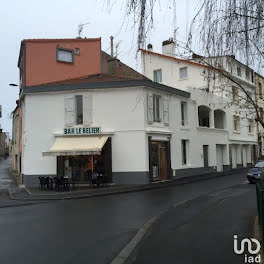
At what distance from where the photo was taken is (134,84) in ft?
71.7

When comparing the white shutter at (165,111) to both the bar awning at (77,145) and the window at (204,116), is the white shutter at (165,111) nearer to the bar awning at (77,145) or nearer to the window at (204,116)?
the bar awning at (77,145)

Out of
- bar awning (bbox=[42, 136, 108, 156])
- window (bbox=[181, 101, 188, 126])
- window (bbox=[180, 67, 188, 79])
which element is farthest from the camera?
window (bbox=[180, 67, 188, 79])

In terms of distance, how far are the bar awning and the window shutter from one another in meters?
1.05

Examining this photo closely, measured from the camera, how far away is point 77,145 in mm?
20797

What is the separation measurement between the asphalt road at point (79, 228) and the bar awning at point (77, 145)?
6683 millimetres

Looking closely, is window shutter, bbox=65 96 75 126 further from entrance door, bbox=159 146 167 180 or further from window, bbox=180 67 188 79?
window, bbox=180 67 188 79

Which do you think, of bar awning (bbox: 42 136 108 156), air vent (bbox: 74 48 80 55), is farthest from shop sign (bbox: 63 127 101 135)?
air vent (bbox: 74 48 80 55)

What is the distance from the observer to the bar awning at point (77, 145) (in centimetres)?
1995

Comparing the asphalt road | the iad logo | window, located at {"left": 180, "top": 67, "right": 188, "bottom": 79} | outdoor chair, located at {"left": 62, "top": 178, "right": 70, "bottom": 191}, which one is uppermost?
window, located at {"left": 180, "top": 67, "right": 188, "bottom": 79}

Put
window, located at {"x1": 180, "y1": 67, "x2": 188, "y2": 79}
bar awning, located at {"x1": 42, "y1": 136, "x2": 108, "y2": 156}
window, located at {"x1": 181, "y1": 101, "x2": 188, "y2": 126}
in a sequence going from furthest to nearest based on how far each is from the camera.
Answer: window, located at {"x1": 180, "y1": 67, "x2": 188, "y2": 79} → window, located at {"x1": 181, "y1": 101, "x2": 188, "y2": 126} → bar awning, located at {"x1": 42, "y1": 136, "x2": 108, "y2": 156}

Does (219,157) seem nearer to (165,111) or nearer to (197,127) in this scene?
(197,127)

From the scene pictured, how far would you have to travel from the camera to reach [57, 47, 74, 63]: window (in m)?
26.7

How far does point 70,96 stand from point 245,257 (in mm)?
18245

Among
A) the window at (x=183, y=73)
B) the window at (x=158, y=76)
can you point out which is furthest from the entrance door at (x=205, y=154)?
the window at (x=158, y=76)
